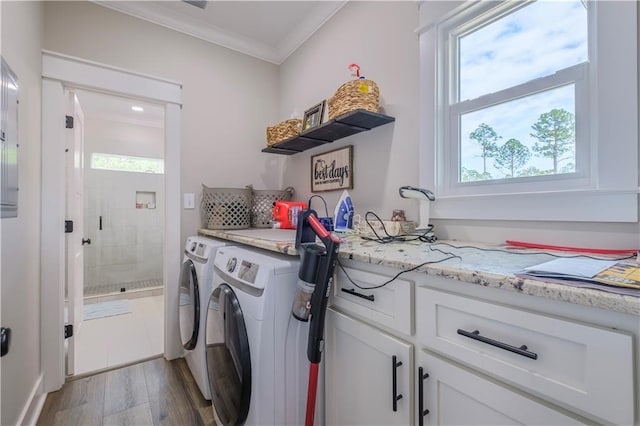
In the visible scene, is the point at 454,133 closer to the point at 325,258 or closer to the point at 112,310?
the point at 325,258

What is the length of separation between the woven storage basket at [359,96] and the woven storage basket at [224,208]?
42.6 inches

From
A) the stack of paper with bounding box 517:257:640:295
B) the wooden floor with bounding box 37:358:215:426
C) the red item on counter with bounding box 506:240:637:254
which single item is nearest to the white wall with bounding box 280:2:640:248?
the red item on counter with bounding box 506:240:637:254

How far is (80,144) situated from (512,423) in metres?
2.96

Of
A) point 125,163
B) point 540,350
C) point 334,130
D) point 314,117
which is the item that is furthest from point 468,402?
point 125,163

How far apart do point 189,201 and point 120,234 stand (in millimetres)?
2637

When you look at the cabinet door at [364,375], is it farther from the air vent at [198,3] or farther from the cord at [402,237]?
the air vent at [198,3]

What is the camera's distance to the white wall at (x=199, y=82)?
1.84 metres

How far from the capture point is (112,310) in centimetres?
315

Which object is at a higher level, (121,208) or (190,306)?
(121,208)

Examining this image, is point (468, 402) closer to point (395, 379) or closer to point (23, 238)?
point (395, 379)

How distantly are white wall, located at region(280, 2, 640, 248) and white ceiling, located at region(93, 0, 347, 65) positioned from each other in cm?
19

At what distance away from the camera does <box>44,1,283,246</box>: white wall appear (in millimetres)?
1839

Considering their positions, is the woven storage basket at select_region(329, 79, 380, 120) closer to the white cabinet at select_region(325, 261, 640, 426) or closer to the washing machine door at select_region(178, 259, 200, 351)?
the white cabinet at select_region(325, 261, 640, 426)

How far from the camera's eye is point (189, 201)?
7.15ft
